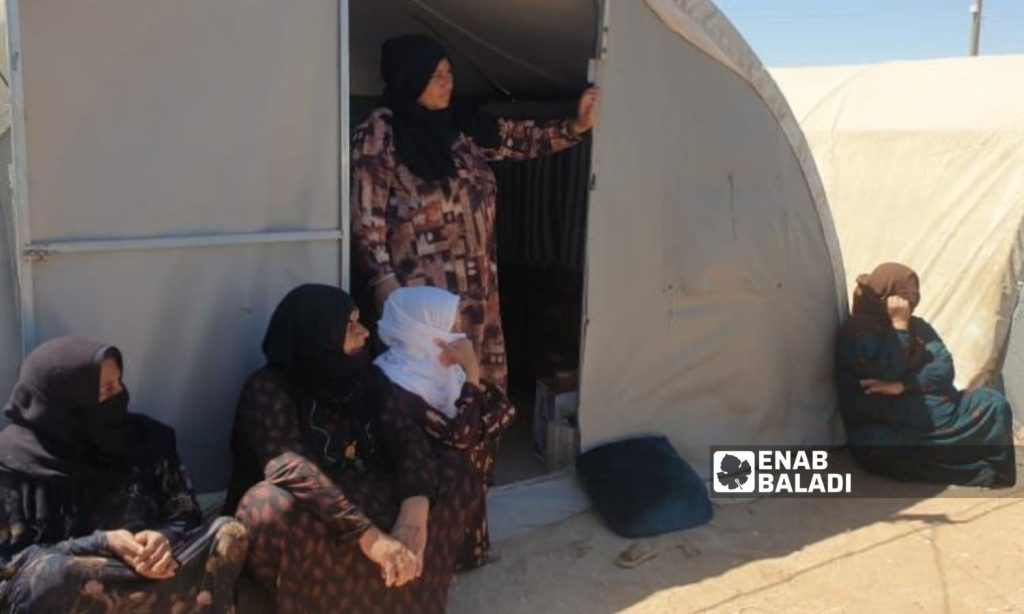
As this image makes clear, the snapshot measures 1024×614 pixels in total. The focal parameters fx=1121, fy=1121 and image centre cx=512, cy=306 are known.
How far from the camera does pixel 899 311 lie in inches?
198

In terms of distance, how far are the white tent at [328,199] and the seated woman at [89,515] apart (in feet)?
1.28

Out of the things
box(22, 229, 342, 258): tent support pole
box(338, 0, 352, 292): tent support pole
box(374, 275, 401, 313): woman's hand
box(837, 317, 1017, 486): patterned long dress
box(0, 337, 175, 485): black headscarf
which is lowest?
box(837, 317, 1017, 486): patterned long dress

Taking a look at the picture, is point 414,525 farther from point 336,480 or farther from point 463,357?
point 463,357

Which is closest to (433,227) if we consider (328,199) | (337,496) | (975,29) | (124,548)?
(328,199)

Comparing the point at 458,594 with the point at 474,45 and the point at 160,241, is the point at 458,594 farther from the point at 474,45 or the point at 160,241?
the point at 474,45

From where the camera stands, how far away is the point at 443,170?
3959 millimetres

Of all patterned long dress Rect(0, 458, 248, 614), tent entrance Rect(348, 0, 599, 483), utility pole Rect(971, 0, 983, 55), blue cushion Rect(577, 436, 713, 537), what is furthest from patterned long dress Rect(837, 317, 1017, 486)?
utility pole Rect(971, 0, 983, 55)

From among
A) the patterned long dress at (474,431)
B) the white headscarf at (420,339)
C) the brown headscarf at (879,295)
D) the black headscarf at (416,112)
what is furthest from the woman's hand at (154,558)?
the brown headscarf at (879,295)

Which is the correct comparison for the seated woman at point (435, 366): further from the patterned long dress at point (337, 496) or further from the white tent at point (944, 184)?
the white tent at point (944, 184)

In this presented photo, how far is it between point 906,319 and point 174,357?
3.23 meters

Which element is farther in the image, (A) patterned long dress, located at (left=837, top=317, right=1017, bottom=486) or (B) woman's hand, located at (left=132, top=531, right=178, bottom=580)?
(A) patterned long dress, located at (left=837, top=317, right=1017, bottom=486)

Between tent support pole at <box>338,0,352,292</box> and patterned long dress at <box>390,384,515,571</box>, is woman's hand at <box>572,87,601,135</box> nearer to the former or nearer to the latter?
tent support pole at <box>338,0,352,292</box>

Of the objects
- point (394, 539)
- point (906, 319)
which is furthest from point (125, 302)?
point (906, 319)

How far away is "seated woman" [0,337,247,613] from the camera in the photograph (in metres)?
2.66
